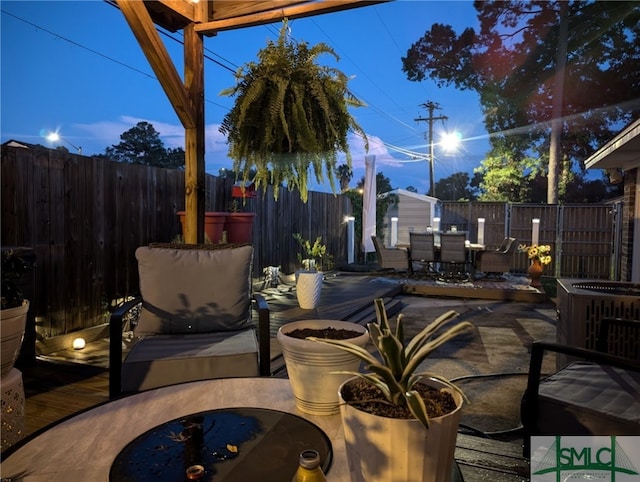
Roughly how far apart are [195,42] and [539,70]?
513 inches

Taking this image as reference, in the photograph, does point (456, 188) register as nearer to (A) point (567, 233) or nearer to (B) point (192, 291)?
(A) point (567, 233)

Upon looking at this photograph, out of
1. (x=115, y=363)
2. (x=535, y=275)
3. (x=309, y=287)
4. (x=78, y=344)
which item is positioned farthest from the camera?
(x=535, y=275)

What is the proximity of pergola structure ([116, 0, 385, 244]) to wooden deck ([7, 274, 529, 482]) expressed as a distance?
115 cm

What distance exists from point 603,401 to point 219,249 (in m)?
2.06

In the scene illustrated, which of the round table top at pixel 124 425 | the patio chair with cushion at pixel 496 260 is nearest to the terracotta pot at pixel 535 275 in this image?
the patio chair with cushion at pixel 496 260

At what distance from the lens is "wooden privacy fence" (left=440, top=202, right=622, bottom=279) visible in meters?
9.65

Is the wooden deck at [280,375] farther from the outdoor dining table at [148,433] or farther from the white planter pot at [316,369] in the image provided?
the white planter pot at [316,369]

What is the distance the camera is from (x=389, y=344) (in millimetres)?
725

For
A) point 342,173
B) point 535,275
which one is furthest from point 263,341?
point 342,173

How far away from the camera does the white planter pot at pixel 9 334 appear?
1.44 m

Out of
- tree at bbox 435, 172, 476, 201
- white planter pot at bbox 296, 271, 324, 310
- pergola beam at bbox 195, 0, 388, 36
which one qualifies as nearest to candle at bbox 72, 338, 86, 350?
white planter pot at bbox 296, 271, 324, 310

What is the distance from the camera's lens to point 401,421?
672 mm

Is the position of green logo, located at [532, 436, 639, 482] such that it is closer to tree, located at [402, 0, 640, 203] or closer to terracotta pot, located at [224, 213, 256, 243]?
terracotta pot, located at [224, 213, 256, 243]

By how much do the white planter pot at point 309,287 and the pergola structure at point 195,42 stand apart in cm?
161
